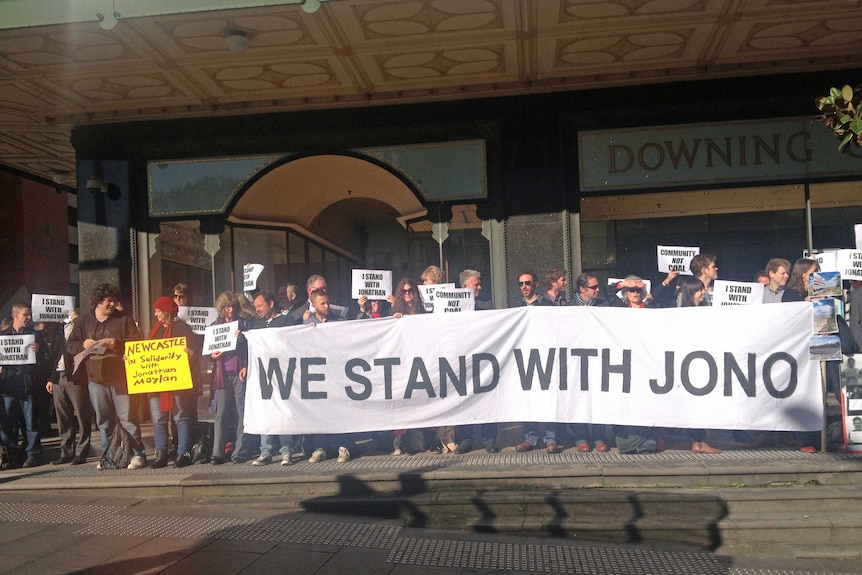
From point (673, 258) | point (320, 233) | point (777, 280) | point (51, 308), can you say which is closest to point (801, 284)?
point (777, 280)

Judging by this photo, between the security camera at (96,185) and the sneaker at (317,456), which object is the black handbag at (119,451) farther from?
the security camera at (96,185)

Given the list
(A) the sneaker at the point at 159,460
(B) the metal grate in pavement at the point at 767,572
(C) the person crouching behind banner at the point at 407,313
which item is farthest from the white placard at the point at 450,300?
(B) the metal grate in pavement at the point at 767,572

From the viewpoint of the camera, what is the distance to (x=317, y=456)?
788cm

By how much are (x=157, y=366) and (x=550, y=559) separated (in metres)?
4.58

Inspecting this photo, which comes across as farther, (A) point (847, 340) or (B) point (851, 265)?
(A) point (847, 340)

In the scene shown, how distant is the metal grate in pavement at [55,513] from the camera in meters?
6.62

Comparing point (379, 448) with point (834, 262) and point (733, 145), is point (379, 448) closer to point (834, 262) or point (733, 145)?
point (834, 262)

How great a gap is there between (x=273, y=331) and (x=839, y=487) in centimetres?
525

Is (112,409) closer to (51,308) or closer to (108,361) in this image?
(108,361)

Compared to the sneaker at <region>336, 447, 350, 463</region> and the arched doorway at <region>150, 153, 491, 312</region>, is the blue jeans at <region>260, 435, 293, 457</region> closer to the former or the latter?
the sneaker at <region>336, 447, 350, 463</region>

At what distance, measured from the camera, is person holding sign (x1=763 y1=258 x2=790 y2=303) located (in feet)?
25.5

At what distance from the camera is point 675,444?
785cm

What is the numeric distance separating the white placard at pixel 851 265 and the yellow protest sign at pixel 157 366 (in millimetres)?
6391

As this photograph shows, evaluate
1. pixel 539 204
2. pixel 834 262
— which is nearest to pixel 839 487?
pixel 834 262
